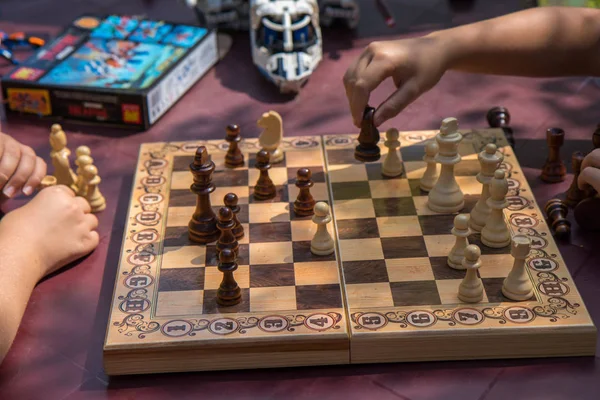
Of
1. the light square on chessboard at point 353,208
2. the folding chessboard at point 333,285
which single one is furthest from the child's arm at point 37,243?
the light square on chessboard at point 353,208

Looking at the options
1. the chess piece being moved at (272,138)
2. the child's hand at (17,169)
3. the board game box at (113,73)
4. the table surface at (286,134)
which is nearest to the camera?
the table surface at (286,134)

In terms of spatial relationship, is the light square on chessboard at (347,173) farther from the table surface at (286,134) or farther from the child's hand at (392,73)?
the table surface at (286,134)

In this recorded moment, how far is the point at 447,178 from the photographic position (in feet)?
6.81

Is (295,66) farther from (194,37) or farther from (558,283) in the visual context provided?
(558,283)

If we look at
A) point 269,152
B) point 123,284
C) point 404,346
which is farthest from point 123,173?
point 404,346

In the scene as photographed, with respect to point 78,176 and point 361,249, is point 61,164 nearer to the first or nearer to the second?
point 78,176

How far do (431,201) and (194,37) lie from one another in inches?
44.1

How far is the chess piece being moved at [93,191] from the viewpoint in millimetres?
2188

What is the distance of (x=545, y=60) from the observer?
7.57ft

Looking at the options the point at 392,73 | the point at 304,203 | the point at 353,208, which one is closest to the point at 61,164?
the point at 304,203

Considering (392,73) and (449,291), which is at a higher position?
(392,73)

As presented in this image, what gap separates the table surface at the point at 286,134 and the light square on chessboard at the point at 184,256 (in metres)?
0.15

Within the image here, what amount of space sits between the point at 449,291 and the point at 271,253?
40 centimetres

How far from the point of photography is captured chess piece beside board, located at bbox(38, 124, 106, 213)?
2188 millimetres
